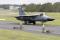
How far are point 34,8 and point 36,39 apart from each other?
105 meters

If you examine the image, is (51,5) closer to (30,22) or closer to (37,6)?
(37,6)

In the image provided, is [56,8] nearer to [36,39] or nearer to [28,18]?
[28,18]

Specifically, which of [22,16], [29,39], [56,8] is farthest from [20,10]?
[56,8]

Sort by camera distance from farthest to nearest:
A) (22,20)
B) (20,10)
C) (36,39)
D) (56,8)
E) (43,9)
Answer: (56,8) < (43,9) < (20,10) < (22,20) < (36,39)

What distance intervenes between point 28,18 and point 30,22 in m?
0.89

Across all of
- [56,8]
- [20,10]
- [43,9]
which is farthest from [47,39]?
[56,8]

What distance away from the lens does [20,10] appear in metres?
40.8

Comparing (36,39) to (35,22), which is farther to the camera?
(35,22)

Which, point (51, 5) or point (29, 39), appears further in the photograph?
point (51, 5)

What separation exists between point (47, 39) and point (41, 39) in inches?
19.3

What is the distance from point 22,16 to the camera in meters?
38.8

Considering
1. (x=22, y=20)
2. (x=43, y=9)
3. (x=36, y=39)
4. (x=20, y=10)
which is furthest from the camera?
(x=43, y=9)

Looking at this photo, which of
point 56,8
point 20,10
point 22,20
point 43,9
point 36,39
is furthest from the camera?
point 56,8

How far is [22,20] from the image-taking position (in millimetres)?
38312
